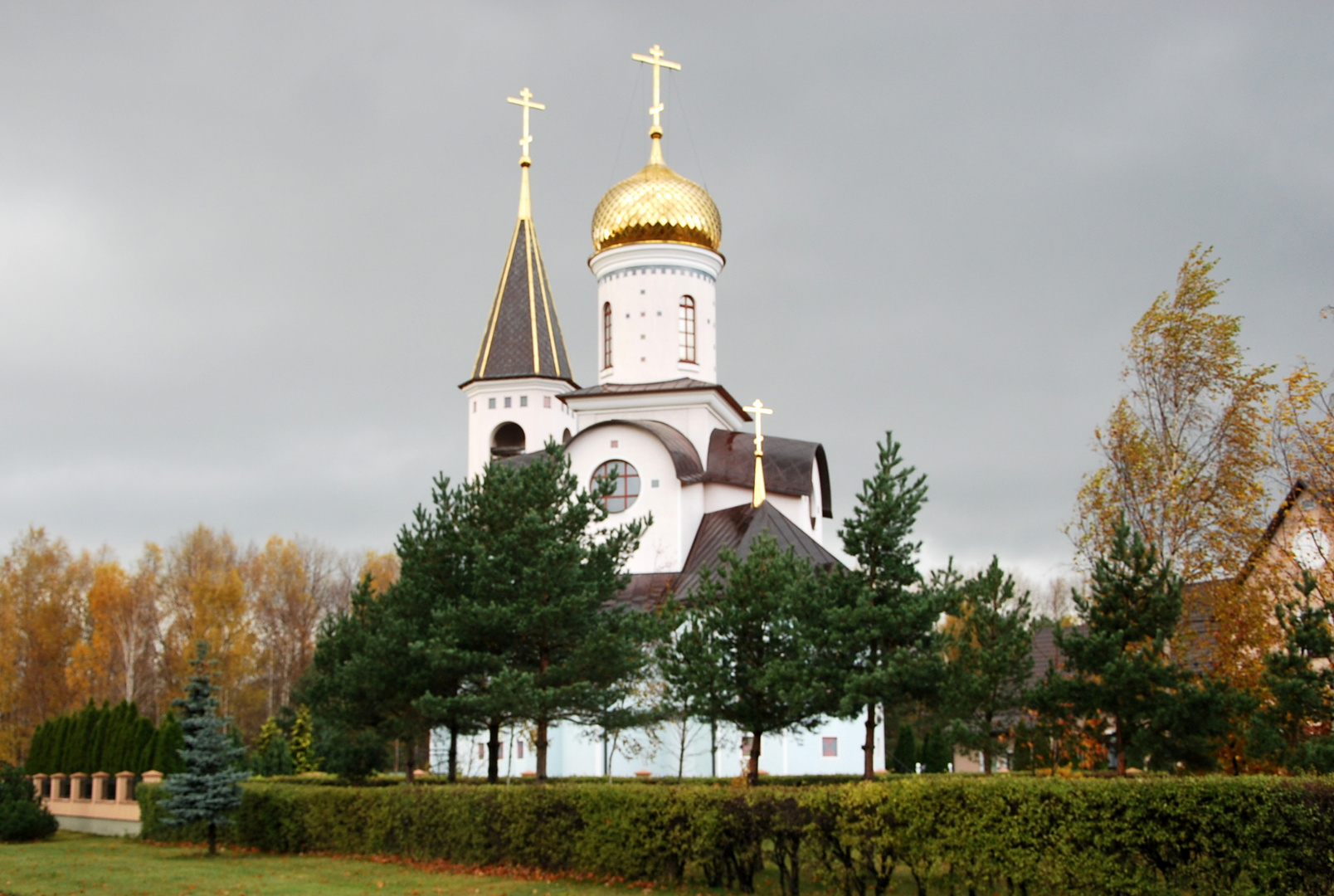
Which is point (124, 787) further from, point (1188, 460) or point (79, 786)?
point (1188, 460)

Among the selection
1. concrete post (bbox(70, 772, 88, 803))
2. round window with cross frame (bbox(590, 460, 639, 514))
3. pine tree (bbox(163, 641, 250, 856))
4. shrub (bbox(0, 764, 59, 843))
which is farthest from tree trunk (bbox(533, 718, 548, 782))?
concrete post (bbox(70, 772, 88, 803))

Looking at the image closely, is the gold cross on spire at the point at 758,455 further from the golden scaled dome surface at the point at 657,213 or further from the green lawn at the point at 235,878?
the green lawn at the point at 235,878

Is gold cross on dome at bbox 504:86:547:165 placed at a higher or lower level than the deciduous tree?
higher

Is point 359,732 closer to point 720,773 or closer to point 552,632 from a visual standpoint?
point 552,632

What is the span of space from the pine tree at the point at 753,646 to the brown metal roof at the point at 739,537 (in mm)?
7736

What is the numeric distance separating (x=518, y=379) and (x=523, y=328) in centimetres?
140

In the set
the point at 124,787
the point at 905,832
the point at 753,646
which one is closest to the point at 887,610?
the point at 753,646

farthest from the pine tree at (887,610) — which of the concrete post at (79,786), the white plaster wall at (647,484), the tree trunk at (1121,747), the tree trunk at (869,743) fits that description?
the concrete post at (79,786)

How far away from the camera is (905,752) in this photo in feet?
93.1

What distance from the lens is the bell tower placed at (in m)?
28.5

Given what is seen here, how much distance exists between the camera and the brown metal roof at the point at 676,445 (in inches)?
920

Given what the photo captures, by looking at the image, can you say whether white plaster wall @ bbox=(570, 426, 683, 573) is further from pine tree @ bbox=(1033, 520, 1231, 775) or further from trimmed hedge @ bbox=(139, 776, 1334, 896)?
pine tree @ bbox=(1033, 520, 1231, 775)

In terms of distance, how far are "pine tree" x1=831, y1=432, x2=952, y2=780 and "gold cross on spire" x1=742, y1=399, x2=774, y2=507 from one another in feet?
31.2

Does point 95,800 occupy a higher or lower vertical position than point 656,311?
lower
